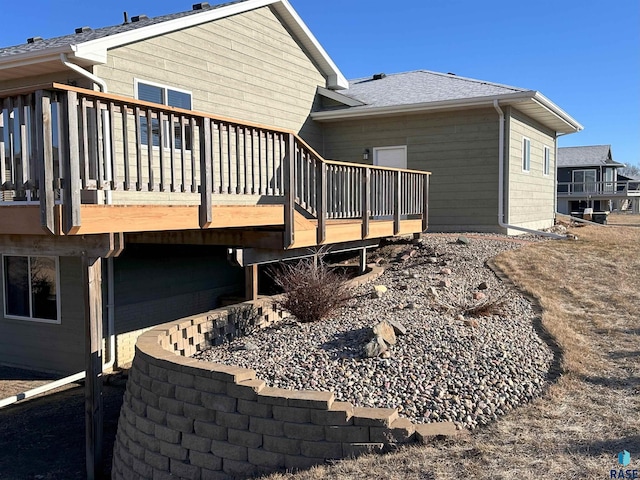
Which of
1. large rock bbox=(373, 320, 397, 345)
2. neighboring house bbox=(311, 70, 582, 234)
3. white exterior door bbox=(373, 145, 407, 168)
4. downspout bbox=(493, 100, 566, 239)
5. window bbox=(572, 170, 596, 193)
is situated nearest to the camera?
large rock bbox=(373, 320, 397, 345)

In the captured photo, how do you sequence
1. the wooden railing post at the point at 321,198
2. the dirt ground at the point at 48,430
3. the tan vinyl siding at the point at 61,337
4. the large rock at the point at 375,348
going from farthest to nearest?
the tan vinyl siding at the point at 61,337 → the wooden railing post at the point at 321,198 → the dirt ground at the point at 48,430 → the large rock at the point at 375,348

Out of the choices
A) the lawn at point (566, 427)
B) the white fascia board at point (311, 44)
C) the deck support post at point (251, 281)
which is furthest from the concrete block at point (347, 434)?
the white fascia board at point (311, 44)

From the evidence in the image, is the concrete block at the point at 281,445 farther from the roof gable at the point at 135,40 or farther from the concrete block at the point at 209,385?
the roof gable at the point at 135,40

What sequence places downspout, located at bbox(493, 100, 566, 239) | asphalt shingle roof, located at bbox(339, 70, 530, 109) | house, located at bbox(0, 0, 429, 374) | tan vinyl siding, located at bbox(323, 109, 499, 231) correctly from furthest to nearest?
asphalt shingle roof, located at bbox(339, 70, 530, 109), tan vinyl siding, located at bbox(323, 109, 499, 231), downspout, located at bbox(493, 100, 566, 239), house, located at bbox(0, 0, 429, 374)

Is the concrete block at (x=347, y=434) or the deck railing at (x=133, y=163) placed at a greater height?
the deck railing at (x=133, y=163)

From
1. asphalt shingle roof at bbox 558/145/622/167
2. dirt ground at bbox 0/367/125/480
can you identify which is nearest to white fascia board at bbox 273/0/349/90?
dirt ground at bbox 0/367/125/480

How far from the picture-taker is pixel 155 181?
7891 mm

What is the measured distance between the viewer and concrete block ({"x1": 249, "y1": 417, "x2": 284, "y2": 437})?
4332mm

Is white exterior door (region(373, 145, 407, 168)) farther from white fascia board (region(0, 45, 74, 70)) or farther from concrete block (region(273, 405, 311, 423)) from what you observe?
concrete block (region(273, 405, 311, 423))

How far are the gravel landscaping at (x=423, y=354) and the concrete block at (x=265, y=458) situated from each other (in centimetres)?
69

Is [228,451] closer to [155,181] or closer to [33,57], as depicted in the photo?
[155,181]

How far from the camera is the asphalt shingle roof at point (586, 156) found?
40000 mm

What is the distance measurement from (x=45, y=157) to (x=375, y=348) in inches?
132

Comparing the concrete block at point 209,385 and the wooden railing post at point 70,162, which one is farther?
the concrete block at point 209,385
